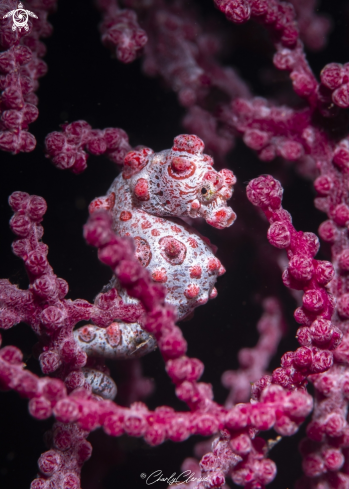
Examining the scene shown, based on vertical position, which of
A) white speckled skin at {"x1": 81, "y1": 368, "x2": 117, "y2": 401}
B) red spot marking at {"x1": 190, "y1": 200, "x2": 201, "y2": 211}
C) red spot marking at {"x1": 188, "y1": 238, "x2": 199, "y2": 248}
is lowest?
white speckled skin at {"x1": 81, "y1": 368, "x2": 117, "y2": 401}

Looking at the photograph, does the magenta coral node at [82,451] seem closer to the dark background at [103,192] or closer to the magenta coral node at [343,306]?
the dark background at [103,192]

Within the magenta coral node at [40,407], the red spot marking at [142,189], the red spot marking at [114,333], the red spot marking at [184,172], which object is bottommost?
the red spot marking at [114,333]

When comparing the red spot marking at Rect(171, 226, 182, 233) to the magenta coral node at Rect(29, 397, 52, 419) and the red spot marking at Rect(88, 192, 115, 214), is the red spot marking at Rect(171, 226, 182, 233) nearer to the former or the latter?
the red spot marking at Rect(88, 192, 115, 214)

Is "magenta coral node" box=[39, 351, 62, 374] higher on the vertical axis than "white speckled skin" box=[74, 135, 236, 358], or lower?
lower

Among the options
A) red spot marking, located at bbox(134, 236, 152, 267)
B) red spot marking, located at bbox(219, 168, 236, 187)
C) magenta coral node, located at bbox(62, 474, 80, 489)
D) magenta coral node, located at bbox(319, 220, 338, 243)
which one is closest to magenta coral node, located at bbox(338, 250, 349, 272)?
magenta coral node, located at bbox(319, 220, 338, 243)

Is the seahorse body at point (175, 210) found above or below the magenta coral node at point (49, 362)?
above

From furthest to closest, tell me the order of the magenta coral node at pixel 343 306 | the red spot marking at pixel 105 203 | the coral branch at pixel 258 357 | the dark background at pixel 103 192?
the coral branch at pixel 258 357
the dark background at pixel 103 192
the red spot marking at pixel 105 203
the magenta coral node at pixel 343 306

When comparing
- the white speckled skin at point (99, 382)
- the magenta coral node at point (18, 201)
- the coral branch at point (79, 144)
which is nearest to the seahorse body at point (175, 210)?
the coral branch at point (79, 144)
